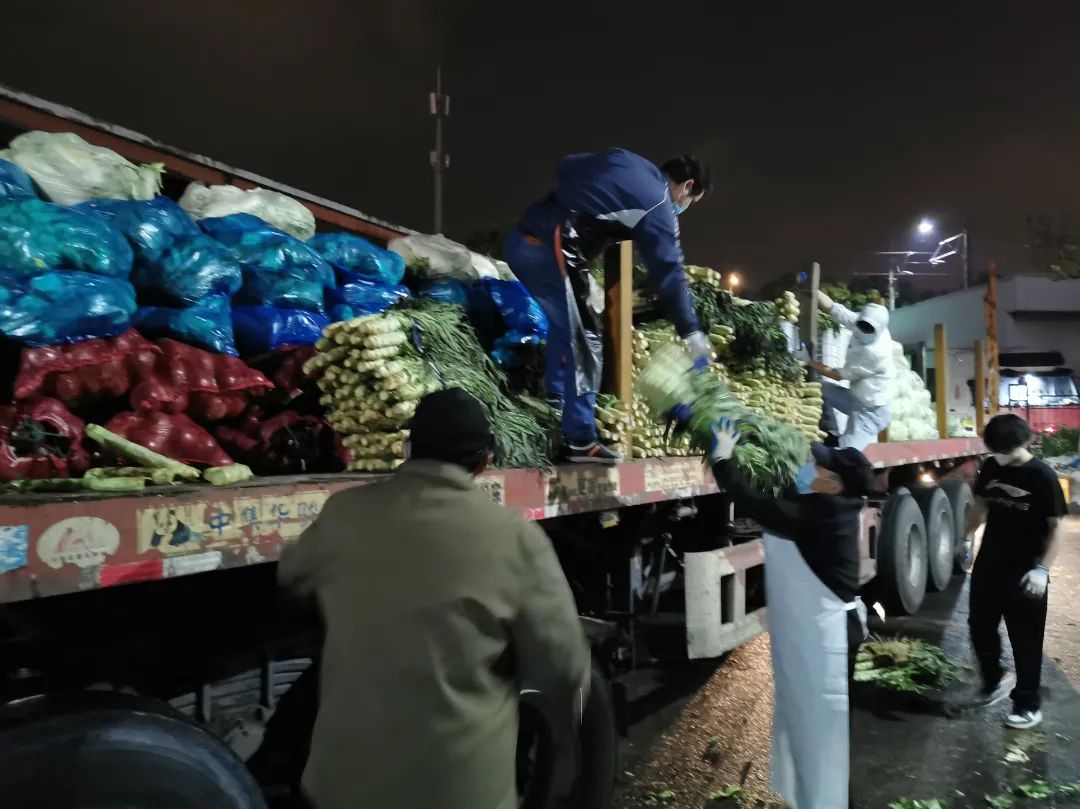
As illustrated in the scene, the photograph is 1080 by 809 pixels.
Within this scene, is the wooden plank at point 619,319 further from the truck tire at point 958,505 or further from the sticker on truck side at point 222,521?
the truck tire at point 958,505

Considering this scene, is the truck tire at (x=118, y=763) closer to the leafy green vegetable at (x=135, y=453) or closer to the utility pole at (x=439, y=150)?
the leafy green vegetable at (x=135, y=453)

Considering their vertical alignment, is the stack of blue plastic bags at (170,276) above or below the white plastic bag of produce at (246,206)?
below

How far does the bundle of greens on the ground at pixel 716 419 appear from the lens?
318cm

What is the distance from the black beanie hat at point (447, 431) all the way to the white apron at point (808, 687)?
1.86m

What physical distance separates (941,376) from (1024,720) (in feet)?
15.6

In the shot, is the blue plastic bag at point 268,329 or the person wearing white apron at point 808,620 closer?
the person wearing white apron at point 808,620

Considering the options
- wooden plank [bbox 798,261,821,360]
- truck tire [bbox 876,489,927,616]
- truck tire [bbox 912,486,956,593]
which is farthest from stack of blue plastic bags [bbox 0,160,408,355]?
truck tire [bbox 912,486,956,593]

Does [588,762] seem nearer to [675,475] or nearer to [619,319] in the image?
[675,475]

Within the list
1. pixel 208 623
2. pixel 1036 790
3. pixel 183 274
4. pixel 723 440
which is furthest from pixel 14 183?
pixel 1036 790

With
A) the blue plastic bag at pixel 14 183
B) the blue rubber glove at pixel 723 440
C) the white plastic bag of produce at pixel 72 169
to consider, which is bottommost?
the blue rubber glove at pixel 723 440

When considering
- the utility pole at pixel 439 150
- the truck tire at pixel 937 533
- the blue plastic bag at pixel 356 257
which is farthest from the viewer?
the utility pole at pixel 439 150

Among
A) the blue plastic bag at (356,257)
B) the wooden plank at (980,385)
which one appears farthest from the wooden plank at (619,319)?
the wooden plank at (980,385)

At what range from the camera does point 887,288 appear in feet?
103

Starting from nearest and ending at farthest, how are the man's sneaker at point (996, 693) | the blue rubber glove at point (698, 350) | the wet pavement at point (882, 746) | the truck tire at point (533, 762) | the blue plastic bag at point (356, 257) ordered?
the truck tire at point (533, 762), the blue rubber glove at point (698, 350), the wet pavement at point (882, 746), the blue plastic bag at point (356, 257), the man's sneaker at point (996, 693)
